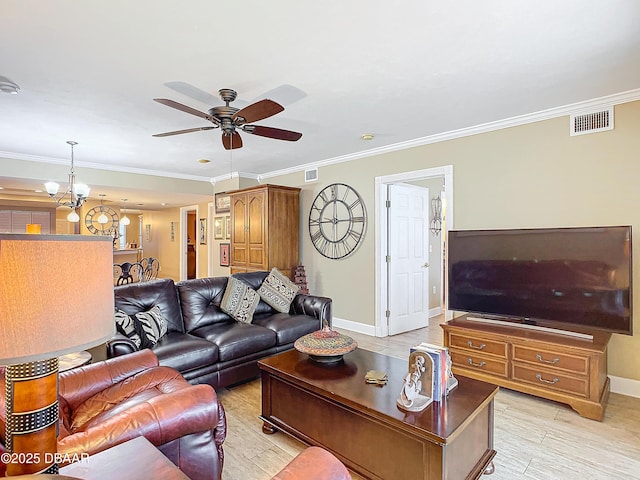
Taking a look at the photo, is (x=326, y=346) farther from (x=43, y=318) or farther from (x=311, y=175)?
(x=311, y=175)

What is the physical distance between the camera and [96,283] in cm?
83

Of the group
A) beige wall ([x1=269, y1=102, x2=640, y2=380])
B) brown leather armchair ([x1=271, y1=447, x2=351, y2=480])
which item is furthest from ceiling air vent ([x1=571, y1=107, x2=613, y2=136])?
brown leather armchair ([x1=271, y1=447, x2=351, y2=480])

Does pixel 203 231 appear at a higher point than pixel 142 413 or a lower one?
higher

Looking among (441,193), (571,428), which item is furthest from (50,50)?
(441,193)

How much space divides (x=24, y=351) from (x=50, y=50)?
2.45 m

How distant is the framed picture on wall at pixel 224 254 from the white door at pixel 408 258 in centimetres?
351

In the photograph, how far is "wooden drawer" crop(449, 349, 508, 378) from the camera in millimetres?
3078

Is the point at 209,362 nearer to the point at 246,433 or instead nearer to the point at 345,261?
the point at 246,433

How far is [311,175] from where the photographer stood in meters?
5.78

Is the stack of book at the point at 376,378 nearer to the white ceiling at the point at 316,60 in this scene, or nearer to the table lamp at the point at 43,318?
the table lamp at the point at 43,318

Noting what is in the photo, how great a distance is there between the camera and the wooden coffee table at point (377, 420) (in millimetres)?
1634

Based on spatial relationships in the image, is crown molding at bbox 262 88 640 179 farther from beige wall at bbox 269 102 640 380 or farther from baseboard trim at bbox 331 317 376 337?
baseboard trim at bbox 331 317 376 337

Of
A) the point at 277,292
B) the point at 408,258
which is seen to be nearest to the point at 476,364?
the point at 277,292

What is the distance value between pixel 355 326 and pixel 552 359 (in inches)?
107
